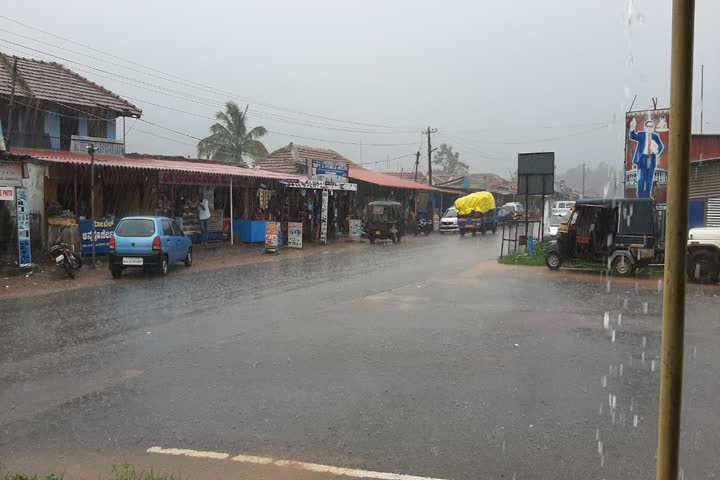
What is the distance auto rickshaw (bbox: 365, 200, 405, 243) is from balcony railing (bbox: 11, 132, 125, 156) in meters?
11.9

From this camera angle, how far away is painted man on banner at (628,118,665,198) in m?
22.0

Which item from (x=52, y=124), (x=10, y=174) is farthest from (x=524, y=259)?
(x=52, y=124)

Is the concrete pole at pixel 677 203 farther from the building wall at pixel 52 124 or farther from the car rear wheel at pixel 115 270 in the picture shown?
the building wall at pixel 52 124

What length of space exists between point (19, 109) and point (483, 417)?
70.6ft

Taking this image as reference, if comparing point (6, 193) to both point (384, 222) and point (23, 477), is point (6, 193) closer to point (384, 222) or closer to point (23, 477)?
point (23, 477)

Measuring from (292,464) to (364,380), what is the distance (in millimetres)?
2056

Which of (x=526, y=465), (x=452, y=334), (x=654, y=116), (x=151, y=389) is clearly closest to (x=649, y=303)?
(x=452, y=334)

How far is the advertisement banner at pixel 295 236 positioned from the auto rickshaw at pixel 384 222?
515 centimetres

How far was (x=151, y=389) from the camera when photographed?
5941 mm

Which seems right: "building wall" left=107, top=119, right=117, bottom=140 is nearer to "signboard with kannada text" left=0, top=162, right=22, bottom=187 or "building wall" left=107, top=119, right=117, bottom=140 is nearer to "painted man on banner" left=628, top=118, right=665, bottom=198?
"signboard with kannada text" left=0, top=162, right=22, bottom=187

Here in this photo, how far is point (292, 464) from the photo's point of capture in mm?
4234

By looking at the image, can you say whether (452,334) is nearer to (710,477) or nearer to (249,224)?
(710,477)

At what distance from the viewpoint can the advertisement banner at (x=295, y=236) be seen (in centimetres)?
2427

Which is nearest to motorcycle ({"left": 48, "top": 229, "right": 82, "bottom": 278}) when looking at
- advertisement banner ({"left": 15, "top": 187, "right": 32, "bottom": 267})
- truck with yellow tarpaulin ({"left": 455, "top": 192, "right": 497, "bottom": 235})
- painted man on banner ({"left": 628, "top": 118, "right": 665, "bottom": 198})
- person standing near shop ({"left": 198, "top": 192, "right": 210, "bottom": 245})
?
advertisement banner ({"left": 15, "top": 187, "right": 32, "bottom": 267})
